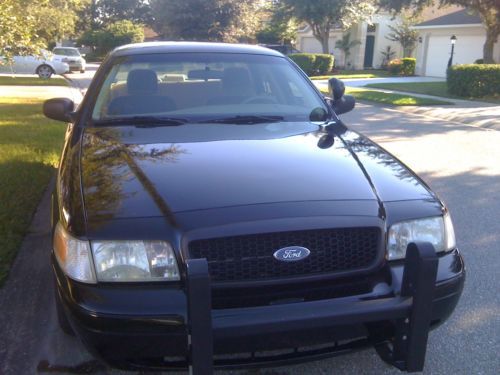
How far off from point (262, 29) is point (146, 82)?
40594mm

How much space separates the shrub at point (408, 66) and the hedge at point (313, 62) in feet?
14.4

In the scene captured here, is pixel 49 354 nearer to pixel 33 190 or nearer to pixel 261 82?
pixel 261 82

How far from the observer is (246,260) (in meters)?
2.27

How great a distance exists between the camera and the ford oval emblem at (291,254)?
229 cm

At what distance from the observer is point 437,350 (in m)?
2.97

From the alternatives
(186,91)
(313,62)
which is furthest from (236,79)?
(313,62)

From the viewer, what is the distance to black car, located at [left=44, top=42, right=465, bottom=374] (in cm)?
217

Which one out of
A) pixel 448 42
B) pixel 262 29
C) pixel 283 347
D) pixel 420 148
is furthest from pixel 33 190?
pixel 262 29

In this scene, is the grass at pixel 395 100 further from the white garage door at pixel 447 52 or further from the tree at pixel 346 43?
the tree at pixel 346 43

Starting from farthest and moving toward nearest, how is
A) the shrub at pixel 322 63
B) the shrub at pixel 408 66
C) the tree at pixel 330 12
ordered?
the tree at pixel 330 12, the shrub at pixel 408 66, the shrub at pixel 322 63

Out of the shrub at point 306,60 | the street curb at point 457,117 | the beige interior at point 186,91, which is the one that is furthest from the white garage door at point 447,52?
the beige interior at point 186,91

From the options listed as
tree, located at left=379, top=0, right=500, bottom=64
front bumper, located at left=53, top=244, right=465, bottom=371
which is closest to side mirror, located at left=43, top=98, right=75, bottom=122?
front bumper, located at left=53, top=244, right=465, bottom=371

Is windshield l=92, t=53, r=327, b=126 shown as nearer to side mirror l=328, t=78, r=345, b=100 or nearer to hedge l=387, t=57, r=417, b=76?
side mirror l=328, t=78, r=345, b=100

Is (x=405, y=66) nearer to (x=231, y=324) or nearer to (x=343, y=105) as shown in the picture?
(x=343, y=105)
